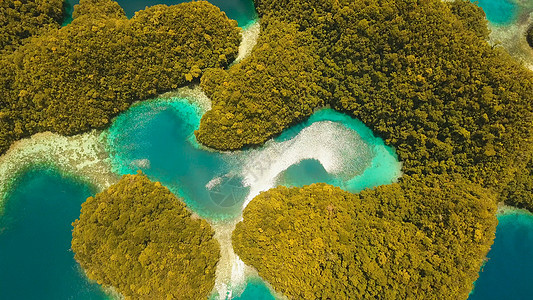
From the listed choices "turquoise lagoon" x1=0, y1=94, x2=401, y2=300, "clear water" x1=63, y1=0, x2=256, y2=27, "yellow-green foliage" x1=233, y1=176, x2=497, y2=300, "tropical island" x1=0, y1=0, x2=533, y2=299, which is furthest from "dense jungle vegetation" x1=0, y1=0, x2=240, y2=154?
"yellow-green foliage" x1=233, y1=176, x2=497, y2=300

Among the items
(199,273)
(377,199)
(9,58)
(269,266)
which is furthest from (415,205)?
(9,58)

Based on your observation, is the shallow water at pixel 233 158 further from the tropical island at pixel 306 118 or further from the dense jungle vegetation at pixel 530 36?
the dense jungle vegetation at pixel 530 36

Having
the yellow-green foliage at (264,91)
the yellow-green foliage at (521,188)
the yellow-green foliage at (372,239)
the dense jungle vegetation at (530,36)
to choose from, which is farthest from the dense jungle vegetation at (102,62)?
the dense jungle vegetation at (530,36)

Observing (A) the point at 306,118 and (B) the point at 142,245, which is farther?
(A) the point at 306,118

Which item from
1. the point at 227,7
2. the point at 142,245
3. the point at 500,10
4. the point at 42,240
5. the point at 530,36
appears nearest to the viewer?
the point at 142,245

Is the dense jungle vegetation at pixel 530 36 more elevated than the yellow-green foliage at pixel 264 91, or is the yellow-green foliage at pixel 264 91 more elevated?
the dense jungle vegetation at pixel 530 36

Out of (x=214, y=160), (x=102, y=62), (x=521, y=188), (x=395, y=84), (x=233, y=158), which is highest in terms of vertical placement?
(x=395, y=84)

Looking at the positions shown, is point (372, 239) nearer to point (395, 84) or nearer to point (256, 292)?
point (256, 292)

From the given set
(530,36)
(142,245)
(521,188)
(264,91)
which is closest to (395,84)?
(264,91)
